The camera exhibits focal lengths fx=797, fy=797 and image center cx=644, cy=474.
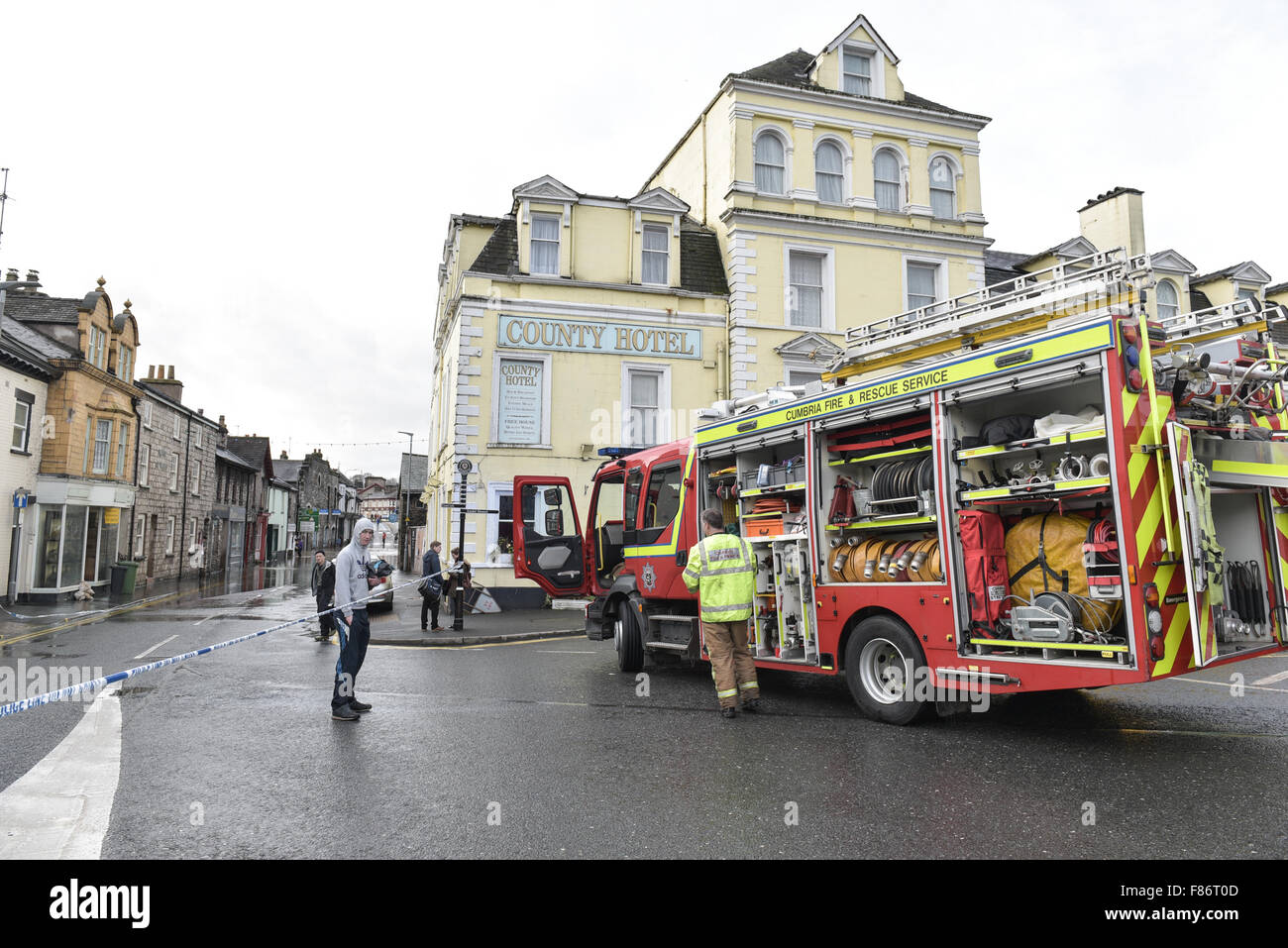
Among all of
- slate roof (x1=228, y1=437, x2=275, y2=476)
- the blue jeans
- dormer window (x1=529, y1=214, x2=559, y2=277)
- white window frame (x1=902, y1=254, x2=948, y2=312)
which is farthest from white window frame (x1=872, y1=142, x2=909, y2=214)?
slate roof (x1=228, y1=437, x2=275, y2=476)

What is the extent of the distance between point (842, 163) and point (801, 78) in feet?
8.56

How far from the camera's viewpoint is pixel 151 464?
30.4 m

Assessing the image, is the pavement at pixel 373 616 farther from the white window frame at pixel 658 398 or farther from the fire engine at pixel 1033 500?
the fire engine at pixel 1033 500

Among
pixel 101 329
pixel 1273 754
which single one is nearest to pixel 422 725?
pixel 1273 754

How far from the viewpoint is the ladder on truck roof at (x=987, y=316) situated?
19.9 feet

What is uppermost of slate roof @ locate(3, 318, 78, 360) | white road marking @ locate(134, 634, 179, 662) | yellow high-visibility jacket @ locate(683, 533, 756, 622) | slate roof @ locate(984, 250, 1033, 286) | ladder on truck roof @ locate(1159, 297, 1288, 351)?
slate roof @ locate(984, 250, 1033, 286)

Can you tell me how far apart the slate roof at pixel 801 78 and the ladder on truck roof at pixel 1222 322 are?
16.4 metres

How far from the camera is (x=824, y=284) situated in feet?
67.8

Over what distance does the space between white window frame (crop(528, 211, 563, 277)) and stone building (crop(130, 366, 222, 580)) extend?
1755 centimetres

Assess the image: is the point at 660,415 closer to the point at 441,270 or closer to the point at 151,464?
the point at 441,270

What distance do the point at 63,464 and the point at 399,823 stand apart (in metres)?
24.3

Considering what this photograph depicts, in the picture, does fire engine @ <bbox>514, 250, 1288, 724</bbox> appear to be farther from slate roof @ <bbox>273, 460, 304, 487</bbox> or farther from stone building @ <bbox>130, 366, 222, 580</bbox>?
→ slate roof @ <bbox>273, 460, 304, 487</bbox>

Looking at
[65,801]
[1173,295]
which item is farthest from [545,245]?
[1173,295]

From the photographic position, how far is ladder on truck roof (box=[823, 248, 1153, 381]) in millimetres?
6070
